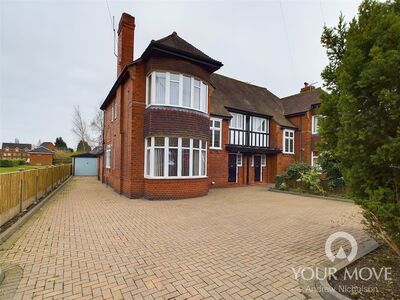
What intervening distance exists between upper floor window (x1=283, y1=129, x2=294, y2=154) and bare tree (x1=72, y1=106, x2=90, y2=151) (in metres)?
42.2

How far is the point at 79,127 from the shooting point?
48.1 m

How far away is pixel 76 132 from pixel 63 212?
45.7m

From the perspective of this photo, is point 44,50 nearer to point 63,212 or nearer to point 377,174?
point 63,212

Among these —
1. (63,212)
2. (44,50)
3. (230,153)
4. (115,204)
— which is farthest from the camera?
(230,153)

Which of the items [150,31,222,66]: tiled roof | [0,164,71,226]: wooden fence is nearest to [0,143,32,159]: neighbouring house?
[0,164,71,226]: wooden fence

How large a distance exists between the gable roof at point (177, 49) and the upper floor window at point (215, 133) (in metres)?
4.58

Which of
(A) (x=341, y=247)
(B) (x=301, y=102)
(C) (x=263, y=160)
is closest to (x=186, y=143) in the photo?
(A) (x=341, y=247)

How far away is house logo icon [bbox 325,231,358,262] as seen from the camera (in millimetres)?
4228

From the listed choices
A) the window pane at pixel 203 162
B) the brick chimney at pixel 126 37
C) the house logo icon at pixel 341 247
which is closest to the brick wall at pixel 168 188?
the window pane at pixel 203 162

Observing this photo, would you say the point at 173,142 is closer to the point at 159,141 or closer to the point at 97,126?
the point at 159,141

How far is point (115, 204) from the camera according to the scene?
384 inches

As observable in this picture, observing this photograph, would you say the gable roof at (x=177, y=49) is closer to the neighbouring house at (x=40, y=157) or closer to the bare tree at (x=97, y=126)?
the bare tree at (x=97, y=126)

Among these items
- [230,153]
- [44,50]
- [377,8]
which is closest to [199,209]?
[377,8]

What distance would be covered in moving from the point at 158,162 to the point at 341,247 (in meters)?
7.92
